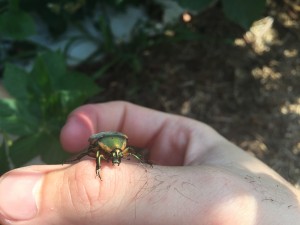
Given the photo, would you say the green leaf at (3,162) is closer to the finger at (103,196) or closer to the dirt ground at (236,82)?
the finger at (103,196)

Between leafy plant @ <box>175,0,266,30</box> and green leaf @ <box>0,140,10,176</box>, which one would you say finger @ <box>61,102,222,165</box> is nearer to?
green leaf @ <box>0,140,10,176</box>

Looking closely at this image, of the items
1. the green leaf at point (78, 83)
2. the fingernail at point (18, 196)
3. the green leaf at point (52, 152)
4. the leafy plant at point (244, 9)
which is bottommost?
the green leaf at point (52, 152)

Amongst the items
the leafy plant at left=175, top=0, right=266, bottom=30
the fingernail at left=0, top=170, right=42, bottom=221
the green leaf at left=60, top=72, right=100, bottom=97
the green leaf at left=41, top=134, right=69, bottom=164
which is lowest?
the green leaf at left=41, top=134, right=69, bottom=164

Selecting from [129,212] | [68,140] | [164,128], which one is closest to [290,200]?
[129,212]

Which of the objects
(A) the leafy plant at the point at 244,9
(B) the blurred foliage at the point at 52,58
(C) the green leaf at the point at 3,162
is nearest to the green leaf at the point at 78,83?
(B) the blurred foliage at the point at 52,58

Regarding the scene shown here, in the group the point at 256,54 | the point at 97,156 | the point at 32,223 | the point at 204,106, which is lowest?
the point at 204,106

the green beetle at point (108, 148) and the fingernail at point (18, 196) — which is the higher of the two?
the green beetle at point (108, 148)

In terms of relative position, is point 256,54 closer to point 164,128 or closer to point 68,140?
point 164,128

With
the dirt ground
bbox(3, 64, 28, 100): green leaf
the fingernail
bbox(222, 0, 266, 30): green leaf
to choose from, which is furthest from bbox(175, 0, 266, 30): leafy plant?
the fingernail
